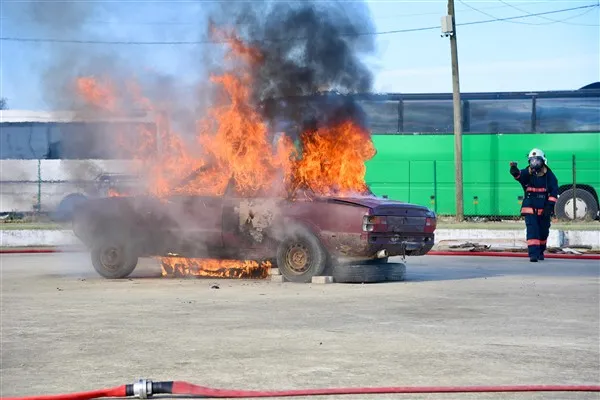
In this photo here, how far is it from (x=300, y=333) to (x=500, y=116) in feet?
83.7

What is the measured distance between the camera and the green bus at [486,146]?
108 ft

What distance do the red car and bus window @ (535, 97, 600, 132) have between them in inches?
778

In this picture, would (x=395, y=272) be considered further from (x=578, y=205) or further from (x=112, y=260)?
(x=578, y=205)

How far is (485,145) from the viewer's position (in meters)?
33.9

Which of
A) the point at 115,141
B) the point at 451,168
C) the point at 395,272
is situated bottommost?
the point at 395,272

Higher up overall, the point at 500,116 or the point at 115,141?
the point at 500,116

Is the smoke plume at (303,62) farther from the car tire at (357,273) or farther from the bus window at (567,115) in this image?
the bus window at (567,115)

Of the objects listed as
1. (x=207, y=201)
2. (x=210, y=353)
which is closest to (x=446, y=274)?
(x=207, y=201)

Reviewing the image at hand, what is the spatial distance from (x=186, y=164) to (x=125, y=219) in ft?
5.23

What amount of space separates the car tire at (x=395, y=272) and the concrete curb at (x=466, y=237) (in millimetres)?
7454

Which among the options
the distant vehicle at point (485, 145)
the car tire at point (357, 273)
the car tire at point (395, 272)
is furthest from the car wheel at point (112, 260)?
the distant vehicle at point (485, 145)

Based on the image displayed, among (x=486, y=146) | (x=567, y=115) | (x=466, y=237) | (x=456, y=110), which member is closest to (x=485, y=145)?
(x=486, y=146)

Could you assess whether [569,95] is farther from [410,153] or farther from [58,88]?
[58,88]

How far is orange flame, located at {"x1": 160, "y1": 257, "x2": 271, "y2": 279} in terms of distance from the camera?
593 inches
